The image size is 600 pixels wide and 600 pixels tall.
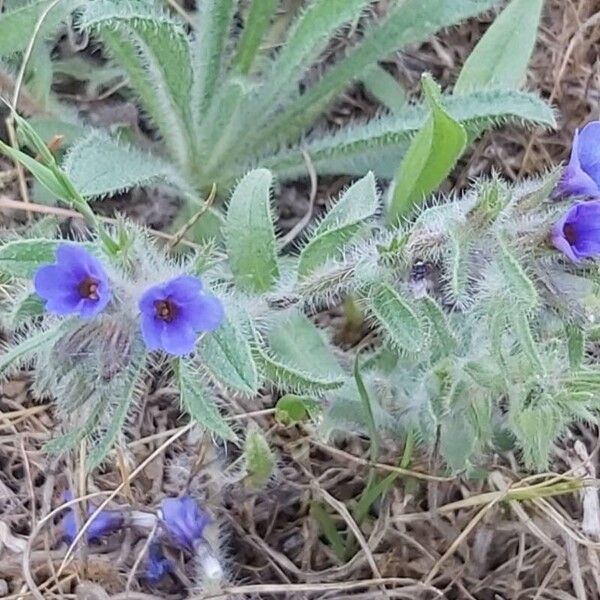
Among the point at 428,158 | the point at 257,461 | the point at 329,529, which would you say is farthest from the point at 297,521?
the point at 428,158

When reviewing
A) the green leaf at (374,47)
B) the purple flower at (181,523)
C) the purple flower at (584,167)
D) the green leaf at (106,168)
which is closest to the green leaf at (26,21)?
the green leaf at (106,168)

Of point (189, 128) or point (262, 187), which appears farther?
point (189, 128)

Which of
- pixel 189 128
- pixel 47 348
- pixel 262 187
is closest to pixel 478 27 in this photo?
pixel 189 128

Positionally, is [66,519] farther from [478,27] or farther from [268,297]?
[478,27]

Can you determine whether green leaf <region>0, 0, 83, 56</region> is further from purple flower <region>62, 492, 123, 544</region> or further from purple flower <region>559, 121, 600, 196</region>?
purple flower <region>559, 121, 600, 196</region>

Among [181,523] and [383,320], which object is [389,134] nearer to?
[383,320]

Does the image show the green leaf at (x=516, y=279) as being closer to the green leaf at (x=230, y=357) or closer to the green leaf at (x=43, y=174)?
the green leaf at (x=230, y=357)
